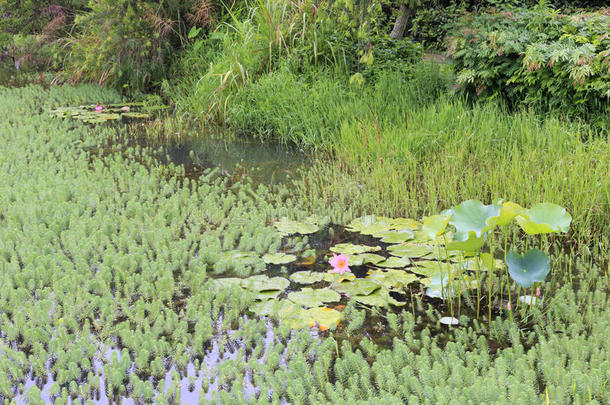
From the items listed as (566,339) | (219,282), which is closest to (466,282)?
(566,339)

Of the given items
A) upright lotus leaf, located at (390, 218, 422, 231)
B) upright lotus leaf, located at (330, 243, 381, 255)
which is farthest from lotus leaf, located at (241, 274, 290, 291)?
upright lotus leaf, located at (390, 218, 422, 231)

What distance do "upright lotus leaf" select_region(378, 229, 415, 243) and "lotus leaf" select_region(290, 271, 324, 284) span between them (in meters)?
0.64

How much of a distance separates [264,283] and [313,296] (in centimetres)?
32

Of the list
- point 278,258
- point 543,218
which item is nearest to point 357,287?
point 278,258

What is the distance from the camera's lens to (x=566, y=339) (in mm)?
2584

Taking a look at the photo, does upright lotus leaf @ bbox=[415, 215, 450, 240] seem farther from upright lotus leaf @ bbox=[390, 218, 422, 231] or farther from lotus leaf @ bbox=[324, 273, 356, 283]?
upright lotus leaf @ bbox=[390, 218, 422, 231]

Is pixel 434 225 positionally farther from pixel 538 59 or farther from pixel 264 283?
pixel 538 59

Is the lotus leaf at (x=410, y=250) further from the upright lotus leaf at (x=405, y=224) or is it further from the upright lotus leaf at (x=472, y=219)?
the upright lotus leaf at (x=472, y=219)

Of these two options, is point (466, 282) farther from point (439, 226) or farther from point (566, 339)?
point (566, 339)

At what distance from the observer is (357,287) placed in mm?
3336

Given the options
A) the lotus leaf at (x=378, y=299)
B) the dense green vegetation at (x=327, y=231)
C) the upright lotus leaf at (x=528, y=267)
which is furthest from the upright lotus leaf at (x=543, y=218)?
the lotus leaf at (x=378, y=299)

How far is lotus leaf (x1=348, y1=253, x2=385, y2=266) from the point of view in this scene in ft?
12.0

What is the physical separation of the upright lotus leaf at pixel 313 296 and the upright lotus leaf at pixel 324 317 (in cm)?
7

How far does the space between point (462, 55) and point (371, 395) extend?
4.85 metres
